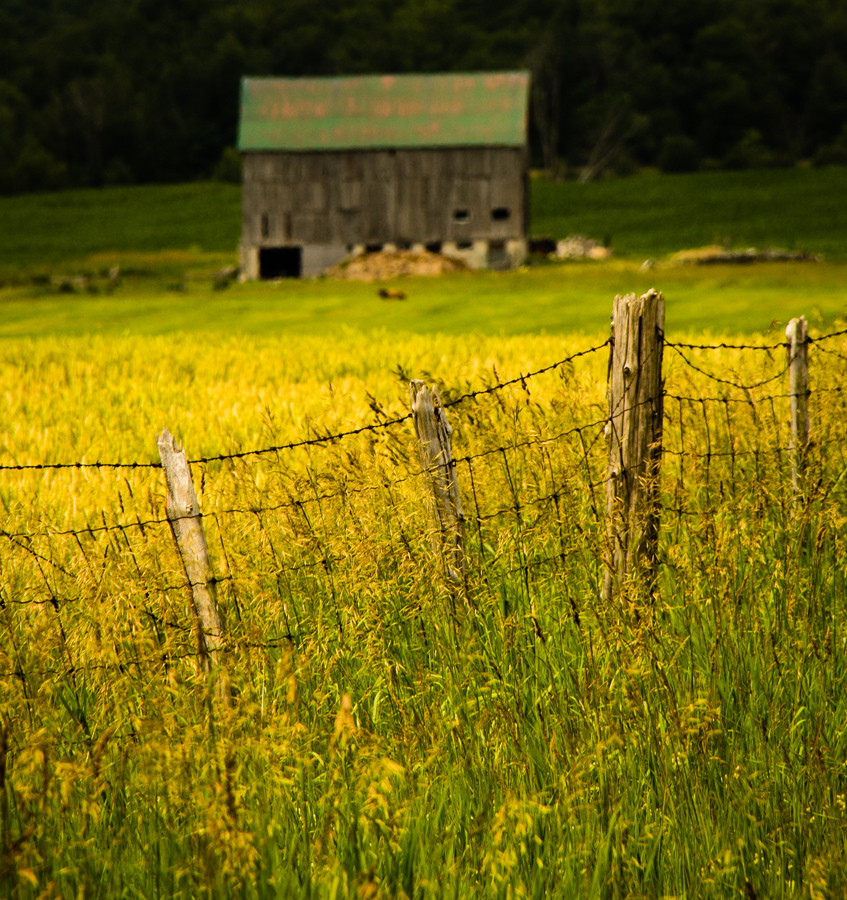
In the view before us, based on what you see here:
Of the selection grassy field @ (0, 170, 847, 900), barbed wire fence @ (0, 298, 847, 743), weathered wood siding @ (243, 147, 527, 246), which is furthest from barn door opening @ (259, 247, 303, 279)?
barbed wire fence @ (0, 298, 847, 743)

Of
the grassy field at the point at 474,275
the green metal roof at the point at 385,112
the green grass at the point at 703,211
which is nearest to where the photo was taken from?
the grassy field at the point at 474,275

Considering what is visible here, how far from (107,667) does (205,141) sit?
427ft

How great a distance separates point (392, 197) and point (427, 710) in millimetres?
44360

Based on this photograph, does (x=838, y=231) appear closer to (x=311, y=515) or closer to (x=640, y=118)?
(x=640, y=118)

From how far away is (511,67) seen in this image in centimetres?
12119

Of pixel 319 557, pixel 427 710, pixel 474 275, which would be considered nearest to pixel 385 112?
pixel 474 275

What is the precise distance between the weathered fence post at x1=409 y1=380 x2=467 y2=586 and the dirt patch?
122ft

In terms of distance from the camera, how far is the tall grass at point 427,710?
3.27 metres

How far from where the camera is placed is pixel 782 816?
3.55 meters

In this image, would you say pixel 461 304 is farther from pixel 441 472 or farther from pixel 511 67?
pixel 511 67

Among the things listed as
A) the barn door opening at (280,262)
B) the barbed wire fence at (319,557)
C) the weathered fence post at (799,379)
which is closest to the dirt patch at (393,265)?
the barn door opening at (280,262)

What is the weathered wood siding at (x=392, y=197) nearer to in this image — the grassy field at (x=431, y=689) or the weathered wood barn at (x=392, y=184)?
the weathered wood barn at (x=392, y=184)

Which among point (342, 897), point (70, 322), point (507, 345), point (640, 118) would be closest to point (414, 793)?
point (342, 897)

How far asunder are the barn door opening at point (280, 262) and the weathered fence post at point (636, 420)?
43597 mm
